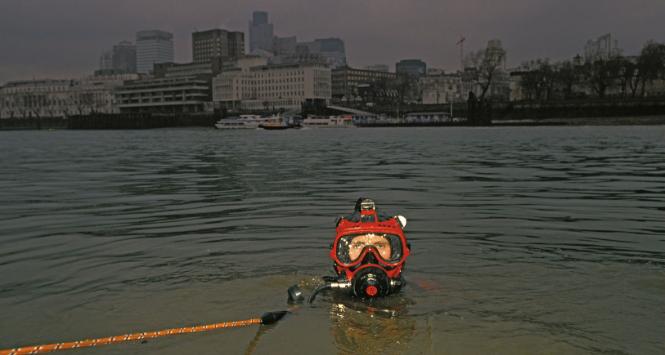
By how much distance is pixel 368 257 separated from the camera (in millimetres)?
9617

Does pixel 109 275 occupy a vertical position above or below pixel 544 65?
below

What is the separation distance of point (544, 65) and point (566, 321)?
18780 cm

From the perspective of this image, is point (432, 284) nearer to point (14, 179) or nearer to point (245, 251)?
point (245, 251)

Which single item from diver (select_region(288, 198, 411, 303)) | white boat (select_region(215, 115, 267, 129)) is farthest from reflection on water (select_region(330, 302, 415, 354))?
white boat (select_region(215, 115, 267, 129))

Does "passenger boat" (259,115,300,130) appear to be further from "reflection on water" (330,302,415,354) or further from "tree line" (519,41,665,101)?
"reflection on water" (330,302,415,354)

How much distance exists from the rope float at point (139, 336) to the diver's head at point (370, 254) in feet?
3.82

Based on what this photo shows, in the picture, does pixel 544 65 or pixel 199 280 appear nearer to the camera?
pixel 199 280

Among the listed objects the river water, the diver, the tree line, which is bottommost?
the river water

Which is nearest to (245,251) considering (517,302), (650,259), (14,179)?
(517,302)

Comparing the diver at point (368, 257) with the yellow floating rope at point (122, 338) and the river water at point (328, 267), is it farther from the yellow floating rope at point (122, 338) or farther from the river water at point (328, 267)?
the yellow floating rope at point (122, 338)

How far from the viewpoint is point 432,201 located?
75.8 feet

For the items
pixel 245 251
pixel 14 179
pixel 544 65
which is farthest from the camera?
pixel 544 65

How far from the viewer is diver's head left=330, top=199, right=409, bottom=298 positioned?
9.61 m

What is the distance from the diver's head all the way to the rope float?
116cm
